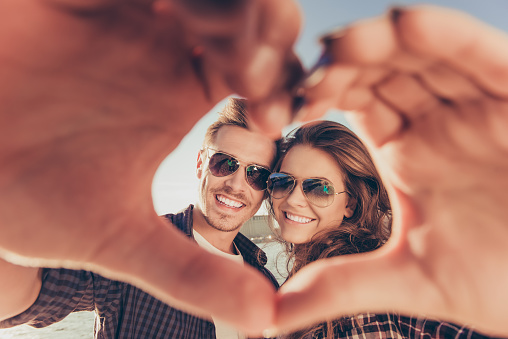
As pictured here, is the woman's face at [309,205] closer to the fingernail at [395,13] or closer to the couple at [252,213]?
the couple at [252,213]

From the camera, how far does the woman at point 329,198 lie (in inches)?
117

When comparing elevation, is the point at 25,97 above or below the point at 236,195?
below

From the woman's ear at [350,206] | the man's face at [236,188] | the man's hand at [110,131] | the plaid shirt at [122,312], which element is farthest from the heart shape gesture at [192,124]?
the man's face at [236,188]

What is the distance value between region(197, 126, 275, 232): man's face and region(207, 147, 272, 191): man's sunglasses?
4 centimetres

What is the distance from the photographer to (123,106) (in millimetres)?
770

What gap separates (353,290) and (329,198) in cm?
238

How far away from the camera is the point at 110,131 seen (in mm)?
797

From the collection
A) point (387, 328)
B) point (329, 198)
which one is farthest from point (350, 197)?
point (387, 328)

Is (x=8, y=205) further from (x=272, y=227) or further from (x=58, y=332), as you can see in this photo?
(x=58, y=332)

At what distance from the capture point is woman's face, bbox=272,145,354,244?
3.07m

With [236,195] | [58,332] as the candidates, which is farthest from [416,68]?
[58,332]

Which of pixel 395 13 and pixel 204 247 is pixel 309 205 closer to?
pixel 204 247

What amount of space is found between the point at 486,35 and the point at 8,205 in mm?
1227

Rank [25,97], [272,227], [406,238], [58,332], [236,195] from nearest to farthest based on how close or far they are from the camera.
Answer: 1. [25,97]
2. [406,238]
3. [236,195]
4. [272,227]
5. [58,332]
